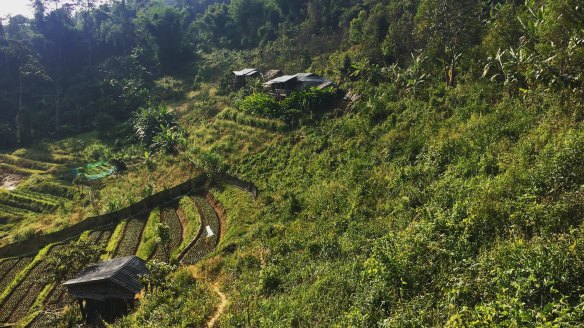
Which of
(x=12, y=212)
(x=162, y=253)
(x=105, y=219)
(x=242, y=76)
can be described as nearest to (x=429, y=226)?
(x=162, y=253)

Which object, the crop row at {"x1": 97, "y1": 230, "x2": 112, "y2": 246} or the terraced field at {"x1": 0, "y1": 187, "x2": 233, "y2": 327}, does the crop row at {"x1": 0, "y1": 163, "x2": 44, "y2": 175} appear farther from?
the crop row at {"x1": 97, "y1": 230, "x2": 112, "y2": 246}

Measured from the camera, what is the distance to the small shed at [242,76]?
5569 centimetres

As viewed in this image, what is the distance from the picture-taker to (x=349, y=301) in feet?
40.6

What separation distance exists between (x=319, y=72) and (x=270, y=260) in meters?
33.9

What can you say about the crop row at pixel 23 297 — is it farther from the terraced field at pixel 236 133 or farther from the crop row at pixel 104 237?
the terraced field at pixel 236 133

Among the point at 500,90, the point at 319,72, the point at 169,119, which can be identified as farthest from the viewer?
the point at 169,119

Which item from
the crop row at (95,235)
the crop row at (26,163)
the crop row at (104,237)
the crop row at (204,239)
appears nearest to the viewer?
the crop row at (204,239)

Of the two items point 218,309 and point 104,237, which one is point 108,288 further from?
point 104,237

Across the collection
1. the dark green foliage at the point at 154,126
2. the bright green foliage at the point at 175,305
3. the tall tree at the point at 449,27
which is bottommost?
the dark green foliage at the point at 154,126

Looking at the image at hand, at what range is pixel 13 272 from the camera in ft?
96.5

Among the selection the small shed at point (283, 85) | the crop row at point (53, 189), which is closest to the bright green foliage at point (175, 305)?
the small shed at point (283, 85)

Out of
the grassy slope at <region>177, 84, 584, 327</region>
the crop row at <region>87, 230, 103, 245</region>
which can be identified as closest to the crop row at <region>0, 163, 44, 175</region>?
the crop row at <region>87, 230, 103, 245</region>

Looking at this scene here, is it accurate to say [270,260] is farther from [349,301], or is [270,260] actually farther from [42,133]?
[42,133]

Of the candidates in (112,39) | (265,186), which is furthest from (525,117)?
(112,39)
